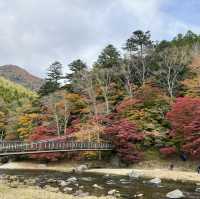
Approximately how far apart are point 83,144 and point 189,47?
29.9 m

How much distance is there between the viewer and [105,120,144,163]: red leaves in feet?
147

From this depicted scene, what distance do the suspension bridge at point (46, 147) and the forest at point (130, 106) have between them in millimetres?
2401

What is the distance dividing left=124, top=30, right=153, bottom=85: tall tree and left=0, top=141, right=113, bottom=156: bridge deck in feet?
58.6

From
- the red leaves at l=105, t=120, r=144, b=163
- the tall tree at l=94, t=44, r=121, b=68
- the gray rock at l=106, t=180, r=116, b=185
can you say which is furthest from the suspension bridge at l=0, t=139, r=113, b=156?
the tall tree at l=94, t=44, r=121, b=68

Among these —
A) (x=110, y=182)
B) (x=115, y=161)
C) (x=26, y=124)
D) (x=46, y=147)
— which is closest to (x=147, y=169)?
(x=115, y=161)

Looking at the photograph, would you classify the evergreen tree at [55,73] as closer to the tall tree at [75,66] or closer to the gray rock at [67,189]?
the tall tree at [75,66]

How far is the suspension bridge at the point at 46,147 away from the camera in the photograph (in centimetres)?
3628

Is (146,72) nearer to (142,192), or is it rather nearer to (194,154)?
(194,154)

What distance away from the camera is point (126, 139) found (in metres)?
45.6

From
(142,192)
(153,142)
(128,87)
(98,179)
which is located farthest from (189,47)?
(142,192)

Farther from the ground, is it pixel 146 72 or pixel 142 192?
pixel 146 72

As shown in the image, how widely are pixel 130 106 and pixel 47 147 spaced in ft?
47.6

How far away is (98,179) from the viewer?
34.6 m

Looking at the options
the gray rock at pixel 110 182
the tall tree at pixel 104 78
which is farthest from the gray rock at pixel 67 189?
the tall tree at pixel 104 78
